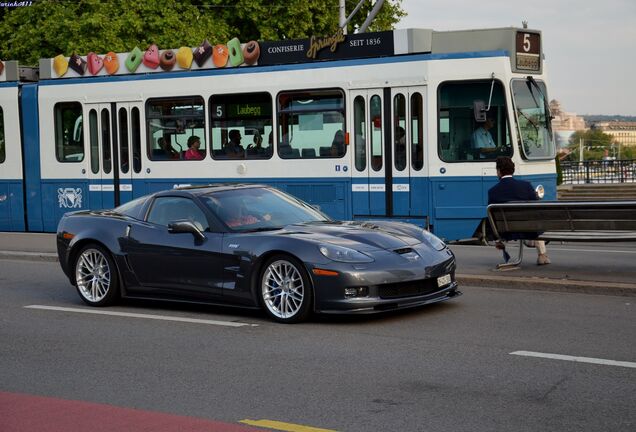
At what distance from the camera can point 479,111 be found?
1711cm

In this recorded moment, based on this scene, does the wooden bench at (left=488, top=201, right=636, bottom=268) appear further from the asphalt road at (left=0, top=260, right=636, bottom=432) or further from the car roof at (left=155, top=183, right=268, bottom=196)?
the car roof at (left=155, top=183, right=268, bottom=196)

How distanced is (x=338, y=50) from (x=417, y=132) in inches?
84.3

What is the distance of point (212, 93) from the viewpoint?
20125 millimetres

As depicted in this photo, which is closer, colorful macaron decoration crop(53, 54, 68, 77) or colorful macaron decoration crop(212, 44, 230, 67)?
colorful macaron decoration crop(212, 44, 230, 67)

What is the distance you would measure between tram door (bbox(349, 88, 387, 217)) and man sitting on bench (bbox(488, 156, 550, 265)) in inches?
202

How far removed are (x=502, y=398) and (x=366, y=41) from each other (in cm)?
1244

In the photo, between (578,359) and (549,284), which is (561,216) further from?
(578,359)

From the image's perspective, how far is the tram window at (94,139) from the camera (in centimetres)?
2170

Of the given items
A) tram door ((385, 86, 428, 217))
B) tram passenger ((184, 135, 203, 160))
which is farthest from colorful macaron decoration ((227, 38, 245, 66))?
tram door ((385, 86, 428, 217))

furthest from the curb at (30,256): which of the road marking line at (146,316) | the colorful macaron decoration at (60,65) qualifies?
the colorful macaron decoration at (60,65)

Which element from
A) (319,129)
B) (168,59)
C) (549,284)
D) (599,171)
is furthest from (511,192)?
(599,171)

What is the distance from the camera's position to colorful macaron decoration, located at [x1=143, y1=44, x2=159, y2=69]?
20.9 m

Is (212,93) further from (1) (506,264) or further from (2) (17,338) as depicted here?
(2) (17,338)

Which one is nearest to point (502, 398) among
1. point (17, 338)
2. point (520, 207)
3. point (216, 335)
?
point (216, 335)
